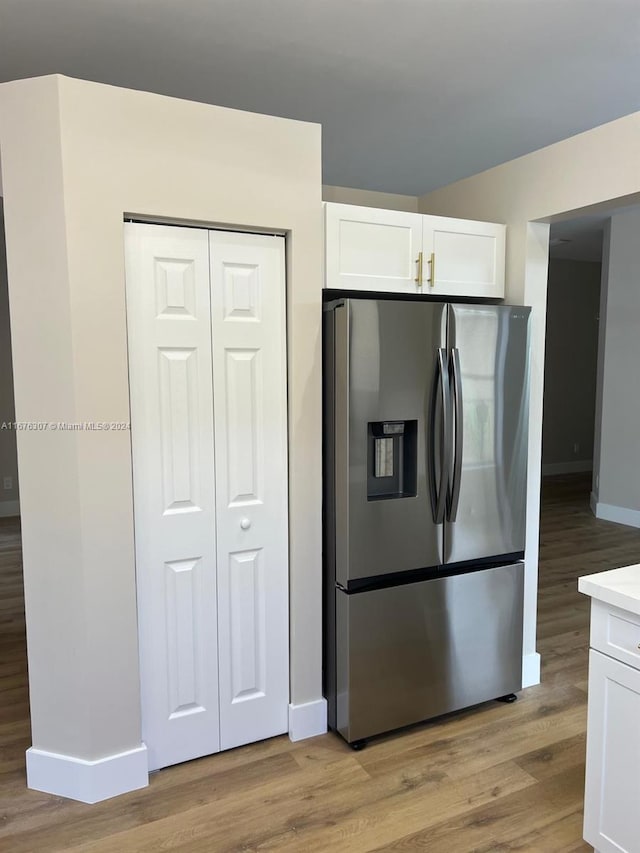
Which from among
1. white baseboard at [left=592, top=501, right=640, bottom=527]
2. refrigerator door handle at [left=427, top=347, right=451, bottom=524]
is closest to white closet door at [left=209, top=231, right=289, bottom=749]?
refrigerator door handle at [left=427, top=347, right=451, bottom=524]

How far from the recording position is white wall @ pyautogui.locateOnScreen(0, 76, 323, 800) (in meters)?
1.97

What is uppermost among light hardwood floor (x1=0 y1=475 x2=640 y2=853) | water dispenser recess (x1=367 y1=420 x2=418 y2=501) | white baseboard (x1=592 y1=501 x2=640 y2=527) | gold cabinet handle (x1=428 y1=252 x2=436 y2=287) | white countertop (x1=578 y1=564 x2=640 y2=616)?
gold cabinet handle (x1=428 y1=252 x2=436 y2=287)

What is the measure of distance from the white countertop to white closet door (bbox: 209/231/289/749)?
115cm

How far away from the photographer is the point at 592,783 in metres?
1.81

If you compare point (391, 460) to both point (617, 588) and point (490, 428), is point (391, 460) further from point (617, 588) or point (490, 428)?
point (617, 588)

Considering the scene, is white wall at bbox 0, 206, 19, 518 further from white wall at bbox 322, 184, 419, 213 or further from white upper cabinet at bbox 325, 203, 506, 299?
white upper cabinet at bbox 325, 203, 506, 299

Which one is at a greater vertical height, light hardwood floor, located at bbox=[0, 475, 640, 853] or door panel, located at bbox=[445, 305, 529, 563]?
door panel, located at bbox=[445, 305, 529, 563]

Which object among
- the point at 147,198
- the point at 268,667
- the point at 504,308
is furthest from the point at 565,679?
the point at 147,198

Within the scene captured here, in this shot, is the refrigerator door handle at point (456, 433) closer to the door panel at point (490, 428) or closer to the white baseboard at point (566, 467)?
the door panel at point (490, 428)

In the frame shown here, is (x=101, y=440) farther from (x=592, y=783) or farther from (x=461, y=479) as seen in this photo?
(x=592, y=783)

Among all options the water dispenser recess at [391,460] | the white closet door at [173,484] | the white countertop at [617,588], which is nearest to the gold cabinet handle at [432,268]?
the water dispenser recess at [391,460]

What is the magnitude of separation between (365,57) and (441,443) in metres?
1.72

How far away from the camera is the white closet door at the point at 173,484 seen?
212cm

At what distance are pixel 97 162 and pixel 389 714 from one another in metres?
2.34
